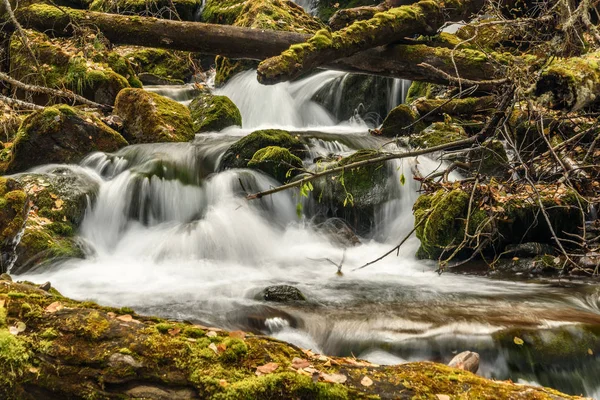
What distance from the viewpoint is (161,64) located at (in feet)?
55.5

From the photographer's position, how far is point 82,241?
24.3 ft

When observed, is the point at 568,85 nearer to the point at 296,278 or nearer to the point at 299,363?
the point at 299,363

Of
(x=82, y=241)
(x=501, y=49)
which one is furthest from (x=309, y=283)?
(x=501, y=49)

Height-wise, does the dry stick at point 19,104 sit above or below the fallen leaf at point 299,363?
above

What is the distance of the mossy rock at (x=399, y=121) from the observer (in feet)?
34.6

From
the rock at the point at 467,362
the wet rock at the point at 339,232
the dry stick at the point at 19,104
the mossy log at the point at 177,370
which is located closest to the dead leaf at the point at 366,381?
the mossy log at the point at 177,370

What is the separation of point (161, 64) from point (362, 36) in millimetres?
10896

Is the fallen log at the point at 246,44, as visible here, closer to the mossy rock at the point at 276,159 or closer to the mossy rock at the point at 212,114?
the mossy rock at the point at 276,159

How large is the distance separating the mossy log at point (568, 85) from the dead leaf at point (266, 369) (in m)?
2.47

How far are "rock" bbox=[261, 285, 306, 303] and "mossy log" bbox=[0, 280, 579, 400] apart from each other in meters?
3.18

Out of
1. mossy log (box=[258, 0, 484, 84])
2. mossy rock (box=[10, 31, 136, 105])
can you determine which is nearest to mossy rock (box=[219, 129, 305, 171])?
mossy log (box=[258, 0, 484, 84])

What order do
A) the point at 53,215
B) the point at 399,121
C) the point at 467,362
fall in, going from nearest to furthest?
the point at 467,362 < the point at 53,215 < the point at 399,121

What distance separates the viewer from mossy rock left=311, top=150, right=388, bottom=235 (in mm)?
8586

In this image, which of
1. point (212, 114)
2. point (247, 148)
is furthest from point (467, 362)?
point (212, 114)
